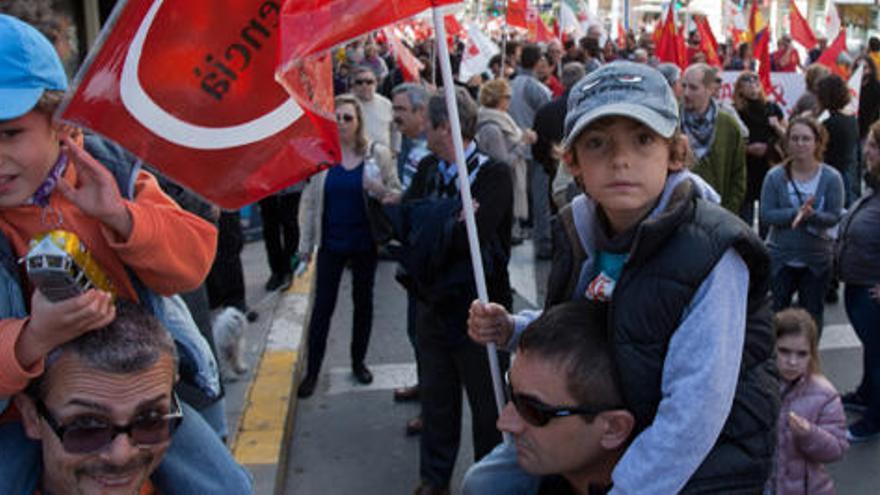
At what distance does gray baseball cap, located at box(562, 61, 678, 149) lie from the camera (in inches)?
74.2

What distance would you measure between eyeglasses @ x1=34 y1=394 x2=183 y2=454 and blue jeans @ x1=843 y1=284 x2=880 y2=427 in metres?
4.55

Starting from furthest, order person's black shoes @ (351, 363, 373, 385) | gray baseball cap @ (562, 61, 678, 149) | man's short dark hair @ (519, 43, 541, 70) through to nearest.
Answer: man's short dark hair @ (519, 43, 541, 70), person's black shoes @ (351, 363, 373, 385), gray baseball cap @ (562, 61, 678, 149)

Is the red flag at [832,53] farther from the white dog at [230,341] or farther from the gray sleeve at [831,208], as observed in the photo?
the white dog at [230,341]

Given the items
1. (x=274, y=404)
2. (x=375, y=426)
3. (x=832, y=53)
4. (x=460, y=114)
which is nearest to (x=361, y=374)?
(x=375, y=426)

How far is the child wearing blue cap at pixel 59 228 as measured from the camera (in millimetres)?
1697

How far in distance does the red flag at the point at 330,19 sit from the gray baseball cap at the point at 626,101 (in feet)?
1.92

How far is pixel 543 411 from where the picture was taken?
5.96 feet

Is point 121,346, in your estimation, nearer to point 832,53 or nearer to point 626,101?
point 626,101

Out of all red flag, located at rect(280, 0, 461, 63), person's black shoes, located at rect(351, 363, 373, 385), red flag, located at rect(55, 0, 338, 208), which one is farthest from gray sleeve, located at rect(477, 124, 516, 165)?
red flag, located at rect(55, 0, 338, 208)

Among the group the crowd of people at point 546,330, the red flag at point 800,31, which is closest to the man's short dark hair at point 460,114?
the crowd of people at point 546,330

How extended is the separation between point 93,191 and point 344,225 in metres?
4.16

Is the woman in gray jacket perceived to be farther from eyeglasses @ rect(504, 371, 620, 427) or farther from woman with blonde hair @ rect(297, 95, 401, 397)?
eyeglasses @ rect(504, 371, 620, 427)

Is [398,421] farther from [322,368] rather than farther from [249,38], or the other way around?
[249,38]

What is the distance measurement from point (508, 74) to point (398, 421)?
980cm
